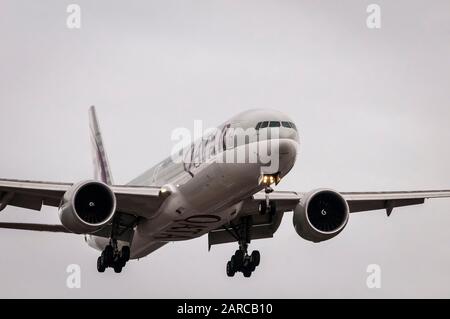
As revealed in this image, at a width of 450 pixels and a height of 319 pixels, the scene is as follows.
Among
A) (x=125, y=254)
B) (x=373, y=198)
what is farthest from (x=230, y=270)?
(x=373, y=198)

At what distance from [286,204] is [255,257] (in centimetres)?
298

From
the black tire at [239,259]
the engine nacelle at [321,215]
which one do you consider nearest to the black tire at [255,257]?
the black tire at [239,259]

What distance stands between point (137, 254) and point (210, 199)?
8991 millimetres

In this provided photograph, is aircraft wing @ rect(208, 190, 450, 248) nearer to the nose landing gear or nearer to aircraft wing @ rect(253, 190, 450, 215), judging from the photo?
aircraft wing @ rect(253, 190, 450, 215)

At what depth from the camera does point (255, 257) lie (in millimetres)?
46500

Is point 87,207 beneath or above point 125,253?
above

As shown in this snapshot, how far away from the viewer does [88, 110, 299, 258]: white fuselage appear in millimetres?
37469

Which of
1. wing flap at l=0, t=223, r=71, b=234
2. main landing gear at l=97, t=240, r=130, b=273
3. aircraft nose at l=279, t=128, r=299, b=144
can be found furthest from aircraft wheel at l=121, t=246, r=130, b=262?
aircraft nose at l=279, t=128, r=299, b=144

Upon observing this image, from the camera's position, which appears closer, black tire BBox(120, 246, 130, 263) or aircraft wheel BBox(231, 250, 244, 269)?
black tire BBox(120, 246, 130, 263)

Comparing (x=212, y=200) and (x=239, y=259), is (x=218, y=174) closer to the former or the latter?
(x=212, y=200)

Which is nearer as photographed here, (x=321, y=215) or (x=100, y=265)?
(x=321, y=215)

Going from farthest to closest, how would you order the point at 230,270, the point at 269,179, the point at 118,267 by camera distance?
the point at 230,270
the point at 118,267
the point at 269,179

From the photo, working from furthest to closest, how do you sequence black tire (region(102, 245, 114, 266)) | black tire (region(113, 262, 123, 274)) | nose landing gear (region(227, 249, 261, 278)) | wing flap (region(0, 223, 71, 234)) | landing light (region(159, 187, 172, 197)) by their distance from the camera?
nose landing gear (region(227, 249, 261, 278)) → black tire (region(113, 262, 123, 274)) → black tire (region(102, 245, 114, 266)) → wing flap (region(0, 223, 71, 234)) → landing light (region(159, 187, 172, 197))

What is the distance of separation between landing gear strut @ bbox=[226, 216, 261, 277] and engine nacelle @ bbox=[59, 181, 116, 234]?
7.87 metres
